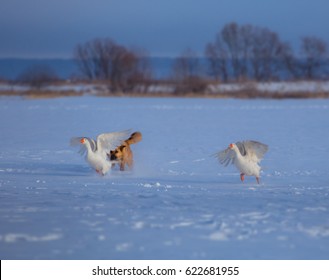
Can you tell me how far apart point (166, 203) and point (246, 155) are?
2.05 metres

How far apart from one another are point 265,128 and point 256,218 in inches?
477

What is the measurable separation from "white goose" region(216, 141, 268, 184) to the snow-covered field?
0.20 m

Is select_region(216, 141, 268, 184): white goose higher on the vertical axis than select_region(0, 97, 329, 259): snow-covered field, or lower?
higher

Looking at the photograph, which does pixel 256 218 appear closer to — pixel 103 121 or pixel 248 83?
pixel 103 121

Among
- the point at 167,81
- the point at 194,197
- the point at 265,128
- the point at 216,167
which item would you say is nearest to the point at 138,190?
the point at 194,197

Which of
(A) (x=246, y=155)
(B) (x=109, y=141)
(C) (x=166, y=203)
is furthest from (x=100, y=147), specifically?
(C) (x=166, y=203)

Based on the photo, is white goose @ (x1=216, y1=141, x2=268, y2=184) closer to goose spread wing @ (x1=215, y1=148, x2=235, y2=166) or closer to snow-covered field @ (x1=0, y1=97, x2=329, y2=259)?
goose spread wing @ (x1=215, y1=148, x2=235, y2=166)

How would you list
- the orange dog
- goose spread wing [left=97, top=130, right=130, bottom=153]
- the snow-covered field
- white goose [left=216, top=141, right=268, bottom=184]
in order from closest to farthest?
the snow-covered field
white goose [left=216, top=141, right=268, bottom=184]
goose spread wing [left=97, top=130, right=130, bottom=153]
the orange dog

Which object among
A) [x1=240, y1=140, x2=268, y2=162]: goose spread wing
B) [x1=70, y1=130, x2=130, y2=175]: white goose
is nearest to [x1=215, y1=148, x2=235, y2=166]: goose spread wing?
[x1=240, y1=140, x2=268, y2=162]: goose spread wing

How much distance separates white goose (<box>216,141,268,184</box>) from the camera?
852 centimetres

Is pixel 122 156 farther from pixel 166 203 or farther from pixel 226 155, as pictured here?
pixel 166 203

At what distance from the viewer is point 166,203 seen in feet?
23.1

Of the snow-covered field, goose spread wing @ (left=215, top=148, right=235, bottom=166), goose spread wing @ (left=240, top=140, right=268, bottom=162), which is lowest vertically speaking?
the snow-covered field

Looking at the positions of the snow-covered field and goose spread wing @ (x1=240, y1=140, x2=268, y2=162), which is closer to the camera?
the snow-covered field
